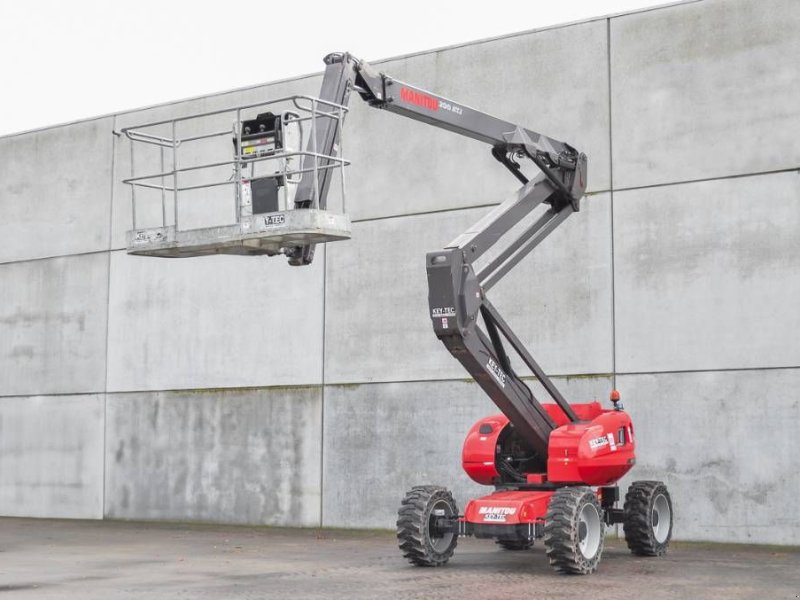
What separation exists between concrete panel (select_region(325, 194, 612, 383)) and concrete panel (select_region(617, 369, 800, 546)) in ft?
3.48

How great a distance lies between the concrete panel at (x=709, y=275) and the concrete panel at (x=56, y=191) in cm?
959

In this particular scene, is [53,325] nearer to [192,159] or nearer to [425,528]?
[192,159]

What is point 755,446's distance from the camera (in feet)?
48.1

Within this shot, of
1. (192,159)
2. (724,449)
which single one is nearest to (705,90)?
(724,449)

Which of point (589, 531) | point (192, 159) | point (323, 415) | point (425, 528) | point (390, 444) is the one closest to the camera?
point (589, 531)

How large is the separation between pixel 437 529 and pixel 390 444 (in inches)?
192

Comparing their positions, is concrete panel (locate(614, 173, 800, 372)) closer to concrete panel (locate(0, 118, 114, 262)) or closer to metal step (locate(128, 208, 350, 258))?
metal step (locate(128, 208, 350, 258))

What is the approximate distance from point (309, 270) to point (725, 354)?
6.71 m

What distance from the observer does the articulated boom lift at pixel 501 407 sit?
11430 mm

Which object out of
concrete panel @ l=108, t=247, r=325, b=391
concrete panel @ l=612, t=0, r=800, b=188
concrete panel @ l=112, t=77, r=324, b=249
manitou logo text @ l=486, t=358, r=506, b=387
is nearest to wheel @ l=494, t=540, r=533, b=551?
manitou logo text @ l=486, t=358, r=506, b=387

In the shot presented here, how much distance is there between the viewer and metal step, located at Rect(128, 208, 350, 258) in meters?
10.2

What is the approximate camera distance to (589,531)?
1202cm

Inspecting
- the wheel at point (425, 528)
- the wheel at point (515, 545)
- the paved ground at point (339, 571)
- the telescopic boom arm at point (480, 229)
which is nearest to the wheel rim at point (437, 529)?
the wheel at point (425, 528)

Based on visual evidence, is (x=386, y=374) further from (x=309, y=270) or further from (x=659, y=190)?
(x=659, y=190)
